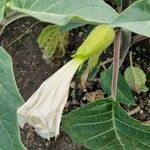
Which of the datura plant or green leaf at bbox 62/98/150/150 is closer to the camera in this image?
the datura plant

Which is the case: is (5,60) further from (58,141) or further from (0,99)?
(58,141)

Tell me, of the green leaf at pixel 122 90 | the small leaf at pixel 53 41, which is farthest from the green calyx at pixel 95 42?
the small leaf at pixel 53 41

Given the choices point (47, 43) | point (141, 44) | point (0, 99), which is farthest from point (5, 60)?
point (141, 44)

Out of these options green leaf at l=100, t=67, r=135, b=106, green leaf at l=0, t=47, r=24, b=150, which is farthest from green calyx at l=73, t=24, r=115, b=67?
green leaf at l=100, t=67, r=135, b=106

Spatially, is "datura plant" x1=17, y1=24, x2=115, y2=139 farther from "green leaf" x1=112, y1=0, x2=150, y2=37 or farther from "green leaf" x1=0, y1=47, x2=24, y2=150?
"green leaf" x1=112, y1=0, x2=150, y2=37

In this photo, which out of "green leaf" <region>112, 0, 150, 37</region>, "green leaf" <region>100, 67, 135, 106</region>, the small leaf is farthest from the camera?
the small leaf

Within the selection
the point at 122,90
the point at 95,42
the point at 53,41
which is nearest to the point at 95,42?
the point at 95,42

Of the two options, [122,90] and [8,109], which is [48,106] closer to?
[8,109]

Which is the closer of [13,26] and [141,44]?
[141,44]
